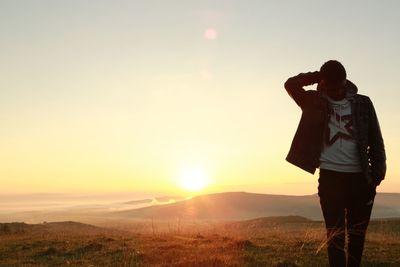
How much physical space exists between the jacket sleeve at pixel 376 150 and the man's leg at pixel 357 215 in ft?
0.55

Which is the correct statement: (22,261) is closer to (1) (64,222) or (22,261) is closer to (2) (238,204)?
(1) (64,222)

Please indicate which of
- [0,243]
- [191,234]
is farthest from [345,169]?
[0,243]

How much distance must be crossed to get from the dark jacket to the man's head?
91 mm

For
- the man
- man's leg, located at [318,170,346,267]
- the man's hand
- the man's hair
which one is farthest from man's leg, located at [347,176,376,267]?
the man's hand

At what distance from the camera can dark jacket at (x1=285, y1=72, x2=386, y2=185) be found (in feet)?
18.2

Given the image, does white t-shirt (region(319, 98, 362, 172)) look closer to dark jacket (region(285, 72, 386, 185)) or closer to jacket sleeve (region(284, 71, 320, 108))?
dark jacket (region(285, 72, 386, 185))

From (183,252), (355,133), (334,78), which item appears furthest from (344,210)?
(183,252)

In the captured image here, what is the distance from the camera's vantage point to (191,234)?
16.3 m

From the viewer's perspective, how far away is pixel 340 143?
18.3 ft

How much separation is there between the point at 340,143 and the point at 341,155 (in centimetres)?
14

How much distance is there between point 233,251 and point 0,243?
7.99m

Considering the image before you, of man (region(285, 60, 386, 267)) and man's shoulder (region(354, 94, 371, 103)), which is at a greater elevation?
man's shoulder (region(354, 94, 371, 103))

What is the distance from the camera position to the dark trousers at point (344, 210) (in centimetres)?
547

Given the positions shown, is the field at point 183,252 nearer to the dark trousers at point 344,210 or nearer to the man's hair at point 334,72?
the dark trousers at point 344,210
